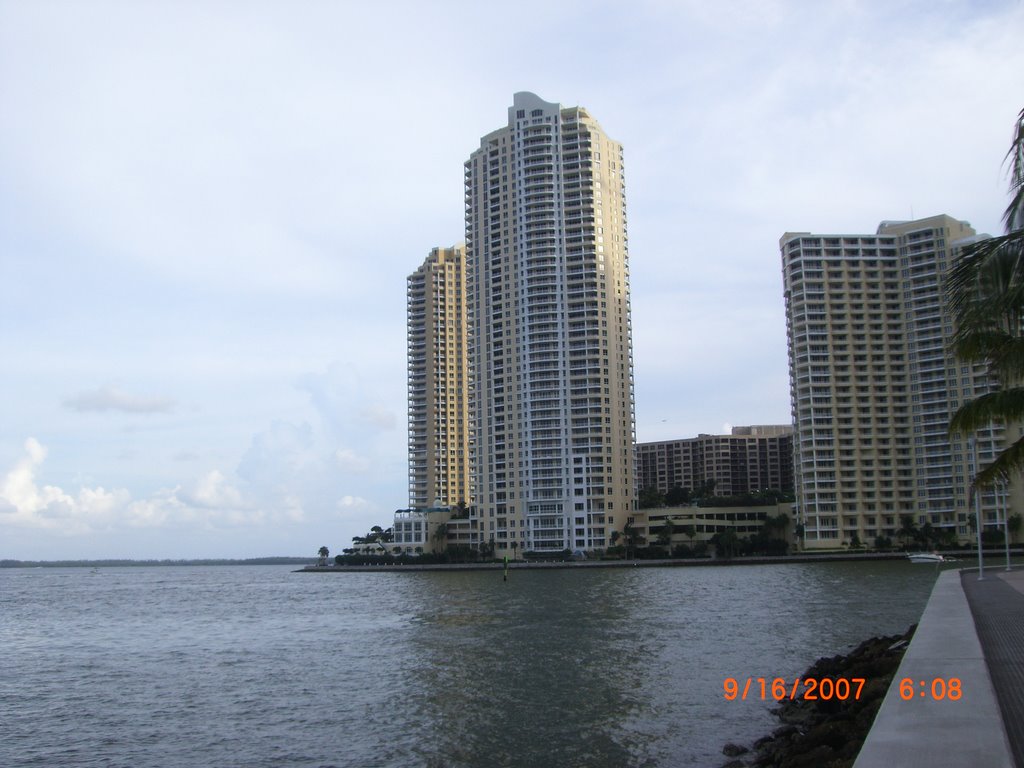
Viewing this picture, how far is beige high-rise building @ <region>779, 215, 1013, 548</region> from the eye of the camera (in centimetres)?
14600

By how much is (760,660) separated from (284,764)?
22128mm

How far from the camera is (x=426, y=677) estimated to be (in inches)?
1481

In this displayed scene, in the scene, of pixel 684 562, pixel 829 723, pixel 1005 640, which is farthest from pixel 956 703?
pixel 684 562

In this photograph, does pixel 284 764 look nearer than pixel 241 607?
Yes

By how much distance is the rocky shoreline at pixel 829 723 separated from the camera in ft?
61.4

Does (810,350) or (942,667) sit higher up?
(810,350)

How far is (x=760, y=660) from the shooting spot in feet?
127

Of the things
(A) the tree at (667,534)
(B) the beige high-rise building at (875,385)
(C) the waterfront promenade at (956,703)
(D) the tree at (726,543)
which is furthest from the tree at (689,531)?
(C) the waterfront promenade at (956,703)

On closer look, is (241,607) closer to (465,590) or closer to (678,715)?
(465,590)

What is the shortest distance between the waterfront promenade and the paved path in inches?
0.7

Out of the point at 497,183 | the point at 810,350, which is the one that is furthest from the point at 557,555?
the point at 497,183

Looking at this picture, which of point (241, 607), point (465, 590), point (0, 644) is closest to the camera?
point (0, 644)

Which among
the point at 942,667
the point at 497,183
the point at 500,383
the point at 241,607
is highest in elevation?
the point at 497,183

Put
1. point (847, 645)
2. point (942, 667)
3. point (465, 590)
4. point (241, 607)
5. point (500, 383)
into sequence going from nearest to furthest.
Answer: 1. point (942, 667)
2. point (847, 645)
3. point (241, 607)
4. point (465, 590)
5. point (500, 383)
